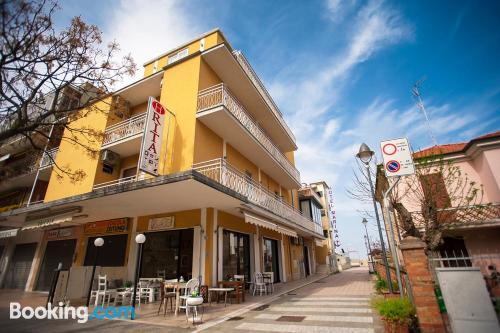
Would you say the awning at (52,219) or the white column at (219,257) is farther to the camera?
the awning at (52,219)

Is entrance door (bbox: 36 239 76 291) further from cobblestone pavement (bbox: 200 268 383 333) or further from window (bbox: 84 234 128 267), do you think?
cobblestone pavement (bbox: 200 268 383 333)

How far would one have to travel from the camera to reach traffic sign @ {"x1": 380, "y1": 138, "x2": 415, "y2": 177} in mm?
4930

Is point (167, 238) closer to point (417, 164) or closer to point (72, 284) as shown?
point (72, 284)

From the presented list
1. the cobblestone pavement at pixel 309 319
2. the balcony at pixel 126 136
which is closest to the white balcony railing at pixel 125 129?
the balcony at pixel 126 136

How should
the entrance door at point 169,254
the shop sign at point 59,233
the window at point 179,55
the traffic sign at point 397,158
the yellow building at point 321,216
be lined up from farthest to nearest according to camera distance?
the yellow building at point 321,216, the window at point 179,55, the shop sign at point 59,233, the entrance door at point 169,254, the traffic sign at point 397,158

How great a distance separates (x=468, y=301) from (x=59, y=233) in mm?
18134

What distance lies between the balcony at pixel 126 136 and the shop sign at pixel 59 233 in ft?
18.1

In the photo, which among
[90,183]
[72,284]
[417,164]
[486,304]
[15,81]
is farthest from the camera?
[90,183]

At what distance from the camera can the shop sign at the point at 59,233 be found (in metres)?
14.0

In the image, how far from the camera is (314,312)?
7.05 meters

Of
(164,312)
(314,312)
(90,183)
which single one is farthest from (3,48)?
(314,312)

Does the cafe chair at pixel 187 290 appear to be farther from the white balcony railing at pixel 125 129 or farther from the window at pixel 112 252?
the white balcony railing at pixel 125 129

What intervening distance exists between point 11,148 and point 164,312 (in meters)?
20.2

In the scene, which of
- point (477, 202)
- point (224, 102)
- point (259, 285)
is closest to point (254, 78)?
point (224, 102)
